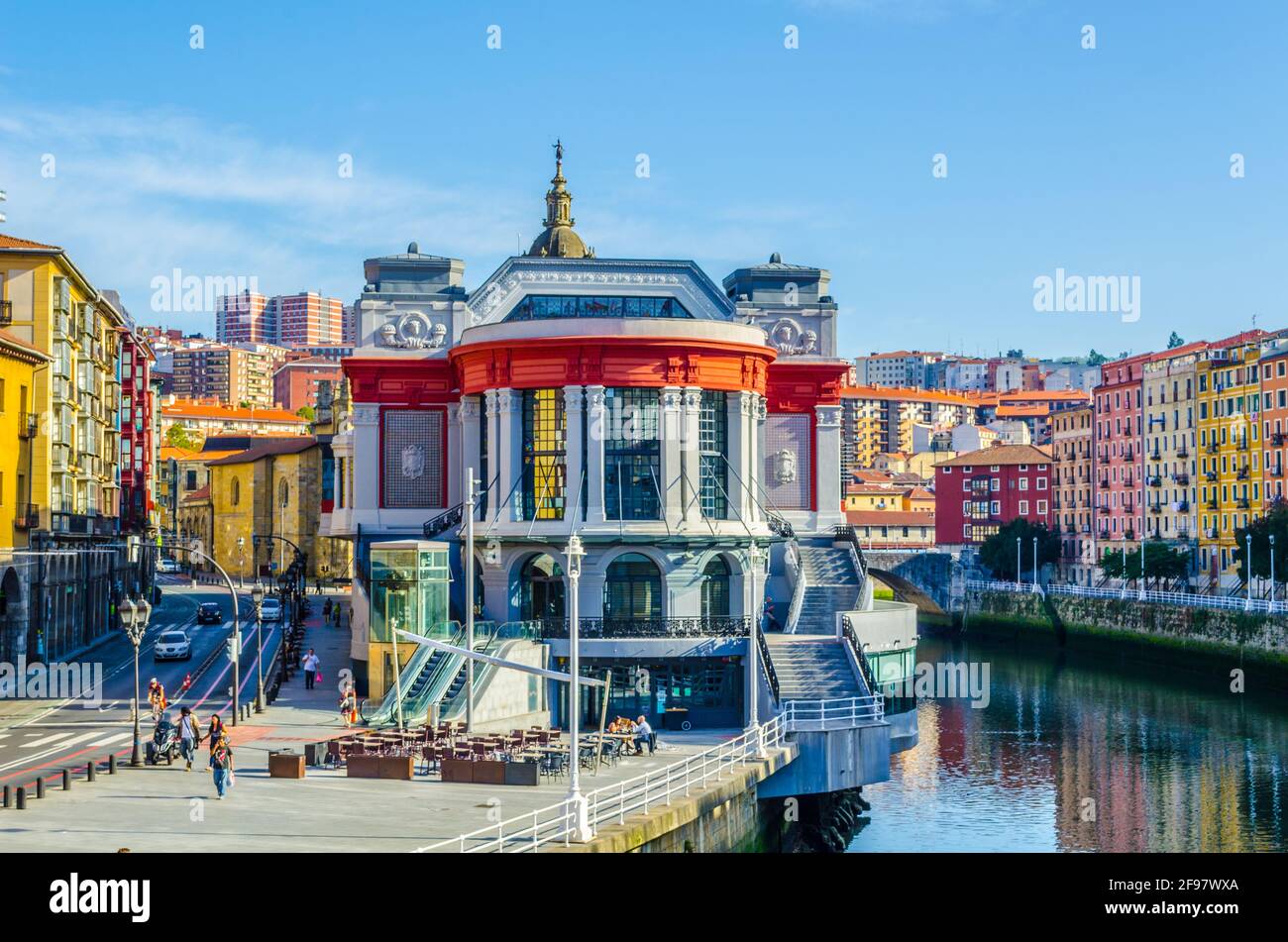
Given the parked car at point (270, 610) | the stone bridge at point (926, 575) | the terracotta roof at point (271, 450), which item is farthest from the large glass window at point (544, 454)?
the stone bridge at point (926, 575)

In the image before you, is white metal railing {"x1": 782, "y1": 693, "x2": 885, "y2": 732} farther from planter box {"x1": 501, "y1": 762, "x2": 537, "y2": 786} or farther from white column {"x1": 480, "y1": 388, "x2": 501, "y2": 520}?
white column {"x1": 480, "y1": 388, "x2": 501, "y2": 520}

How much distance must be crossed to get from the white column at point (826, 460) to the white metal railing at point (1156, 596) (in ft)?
111

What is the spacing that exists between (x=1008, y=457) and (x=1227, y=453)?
33.9 meters

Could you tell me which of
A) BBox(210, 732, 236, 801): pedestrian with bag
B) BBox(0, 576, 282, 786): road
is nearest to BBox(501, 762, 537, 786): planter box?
BBox(210, 732, 236, 801): pedestrian with bag

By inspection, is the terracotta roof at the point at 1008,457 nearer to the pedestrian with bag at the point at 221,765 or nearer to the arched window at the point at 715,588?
the arched window at the point at 715,588

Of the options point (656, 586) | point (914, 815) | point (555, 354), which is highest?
point (555, 354)

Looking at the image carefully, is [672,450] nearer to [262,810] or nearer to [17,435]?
[262,810]

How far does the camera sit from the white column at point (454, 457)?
63906mm

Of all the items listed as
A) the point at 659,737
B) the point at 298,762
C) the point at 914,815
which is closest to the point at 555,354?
the point at 659,737

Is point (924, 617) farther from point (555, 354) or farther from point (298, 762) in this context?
point (298, 762)

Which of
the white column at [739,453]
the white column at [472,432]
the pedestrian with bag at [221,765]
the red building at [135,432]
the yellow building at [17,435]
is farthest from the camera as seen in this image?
the red building at [135,432]

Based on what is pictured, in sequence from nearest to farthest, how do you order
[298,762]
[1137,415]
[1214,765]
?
[298,762], [1214,765], [1137,415]

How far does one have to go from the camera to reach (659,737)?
4856cm
